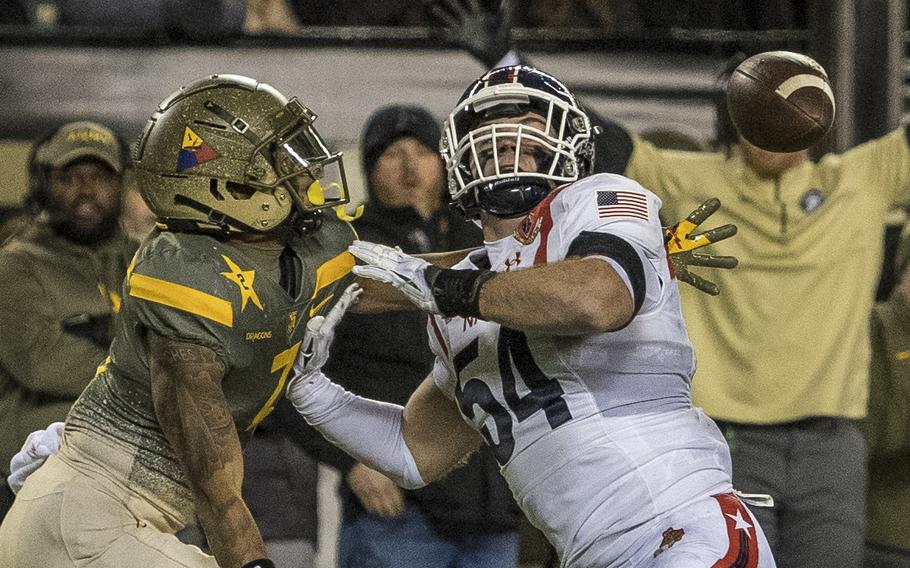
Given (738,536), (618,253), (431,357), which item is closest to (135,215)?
(431,357)

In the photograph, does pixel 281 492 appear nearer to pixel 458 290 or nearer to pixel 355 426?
pixel 355 426

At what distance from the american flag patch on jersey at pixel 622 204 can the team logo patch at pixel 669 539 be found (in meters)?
0.55

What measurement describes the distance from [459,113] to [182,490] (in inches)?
36.4

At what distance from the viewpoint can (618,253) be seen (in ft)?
9.30

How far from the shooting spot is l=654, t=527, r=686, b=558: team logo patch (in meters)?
2.88

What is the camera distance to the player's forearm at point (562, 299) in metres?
2.76

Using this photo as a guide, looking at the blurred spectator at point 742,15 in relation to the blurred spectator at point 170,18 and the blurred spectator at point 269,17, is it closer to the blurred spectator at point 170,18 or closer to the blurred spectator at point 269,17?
the blurred spectator at point 269,17

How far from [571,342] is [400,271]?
34cm

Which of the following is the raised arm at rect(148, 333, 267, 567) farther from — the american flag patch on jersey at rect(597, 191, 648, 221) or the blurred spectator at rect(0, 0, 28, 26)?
the blurred spectator at rect(0, 0, 28, 26)

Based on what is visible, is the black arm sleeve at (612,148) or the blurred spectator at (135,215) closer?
the black arm sleeve at (612,148)

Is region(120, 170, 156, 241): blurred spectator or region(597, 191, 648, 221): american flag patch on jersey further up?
region(597, 191, 648, 221): american flag patch on jersey

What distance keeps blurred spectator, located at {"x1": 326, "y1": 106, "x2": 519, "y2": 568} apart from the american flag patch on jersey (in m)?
1.71

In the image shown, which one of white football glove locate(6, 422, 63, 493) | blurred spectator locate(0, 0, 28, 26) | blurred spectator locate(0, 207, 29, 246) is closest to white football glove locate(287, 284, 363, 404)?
white football glove locate(6, 422, 63, 493)

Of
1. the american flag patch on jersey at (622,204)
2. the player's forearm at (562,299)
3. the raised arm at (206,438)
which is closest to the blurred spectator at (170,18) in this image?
the raised arm at (206,438)
